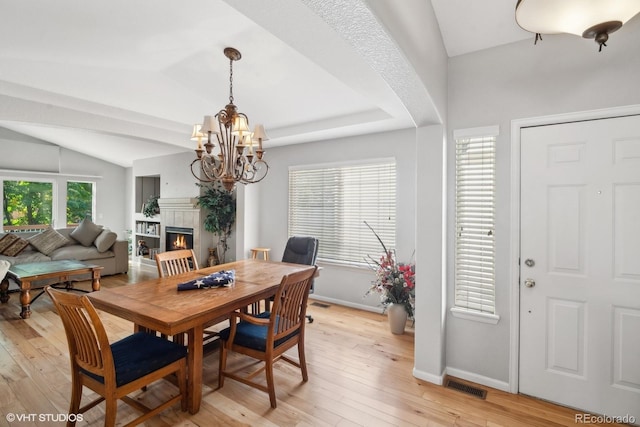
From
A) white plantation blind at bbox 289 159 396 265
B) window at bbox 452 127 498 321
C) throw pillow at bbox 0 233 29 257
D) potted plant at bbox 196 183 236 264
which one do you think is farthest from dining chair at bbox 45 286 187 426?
throw pillow at bbox 0 233 29 257

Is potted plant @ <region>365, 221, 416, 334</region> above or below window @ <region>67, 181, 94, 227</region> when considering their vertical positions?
below

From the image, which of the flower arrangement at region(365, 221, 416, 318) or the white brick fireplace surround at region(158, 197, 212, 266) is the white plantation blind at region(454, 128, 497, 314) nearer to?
the flower arrangement at region(365, 221, 416, 318)

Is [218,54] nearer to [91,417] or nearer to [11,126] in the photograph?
[91,417]

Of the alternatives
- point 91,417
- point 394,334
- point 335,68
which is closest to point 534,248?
point 394,334

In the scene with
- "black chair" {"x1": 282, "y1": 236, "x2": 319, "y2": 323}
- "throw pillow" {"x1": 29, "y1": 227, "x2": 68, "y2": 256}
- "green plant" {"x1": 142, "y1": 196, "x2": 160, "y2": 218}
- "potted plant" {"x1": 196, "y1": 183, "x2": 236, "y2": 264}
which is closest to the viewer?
"black chair" {"x1": 282, "y1": 236, "x2": 319, "y2": 323}

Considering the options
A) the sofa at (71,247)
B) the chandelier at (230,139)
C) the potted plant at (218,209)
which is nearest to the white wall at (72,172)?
the sofa at (71,247)

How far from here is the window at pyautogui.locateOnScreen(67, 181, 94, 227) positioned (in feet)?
25.0

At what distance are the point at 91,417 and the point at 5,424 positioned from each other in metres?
0.50

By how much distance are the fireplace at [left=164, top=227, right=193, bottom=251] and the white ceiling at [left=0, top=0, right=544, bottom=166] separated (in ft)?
7.21

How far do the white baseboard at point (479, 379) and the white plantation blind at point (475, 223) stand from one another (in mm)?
526

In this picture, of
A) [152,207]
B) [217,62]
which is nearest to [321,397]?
[217,62]

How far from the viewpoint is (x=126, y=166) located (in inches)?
333

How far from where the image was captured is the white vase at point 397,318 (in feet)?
10.8

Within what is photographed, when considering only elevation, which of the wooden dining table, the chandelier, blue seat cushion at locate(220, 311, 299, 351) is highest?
the chandelier
